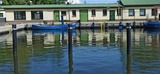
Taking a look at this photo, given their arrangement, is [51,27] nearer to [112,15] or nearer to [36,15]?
[36,15]

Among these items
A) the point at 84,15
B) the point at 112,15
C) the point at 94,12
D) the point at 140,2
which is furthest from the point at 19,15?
the point at 140,2

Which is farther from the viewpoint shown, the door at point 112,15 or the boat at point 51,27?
the door at point 112,15

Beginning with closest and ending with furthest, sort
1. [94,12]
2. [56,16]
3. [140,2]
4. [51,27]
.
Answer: [51,27] < [94,12] < [56,16] < [140,2]

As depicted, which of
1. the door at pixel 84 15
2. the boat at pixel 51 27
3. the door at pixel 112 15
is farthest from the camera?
the door at pixel 84 15

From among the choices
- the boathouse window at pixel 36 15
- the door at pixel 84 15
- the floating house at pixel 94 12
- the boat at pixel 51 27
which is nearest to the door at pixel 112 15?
the floating house at pixel 94 12

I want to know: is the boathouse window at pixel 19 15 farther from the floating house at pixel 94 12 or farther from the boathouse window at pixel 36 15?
the boathouse window at pixel 36 15

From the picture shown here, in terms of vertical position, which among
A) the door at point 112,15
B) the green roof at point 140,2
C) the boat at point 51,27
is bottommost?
the boat at point 51,27

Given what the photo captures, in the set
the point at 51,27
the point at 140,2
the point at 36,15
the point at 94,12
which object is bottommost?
the point at 51,27

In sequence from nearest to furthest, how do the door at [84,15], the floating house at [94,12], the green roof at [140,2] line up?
the floating house at [94,12] → the door at [84,15] → the green roof at [140,2]

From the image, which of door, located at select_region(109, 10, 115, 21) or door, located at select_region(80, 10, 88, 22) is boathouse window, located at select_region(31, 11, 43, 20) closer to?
door, located at select_region(80, 10, 88, 22)

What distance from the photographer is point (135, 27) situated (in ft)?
207

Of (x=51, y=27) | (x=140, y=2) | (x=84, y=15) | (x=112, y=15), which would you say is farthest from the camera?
(x=140, y=2)

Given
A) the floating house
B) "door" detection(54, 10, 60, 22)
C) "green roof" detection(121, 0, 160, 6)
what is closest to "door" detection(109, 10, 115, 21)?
the floating house

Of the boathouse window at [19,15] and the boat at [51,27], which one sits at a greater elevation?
the boathouse window at [19,15]
